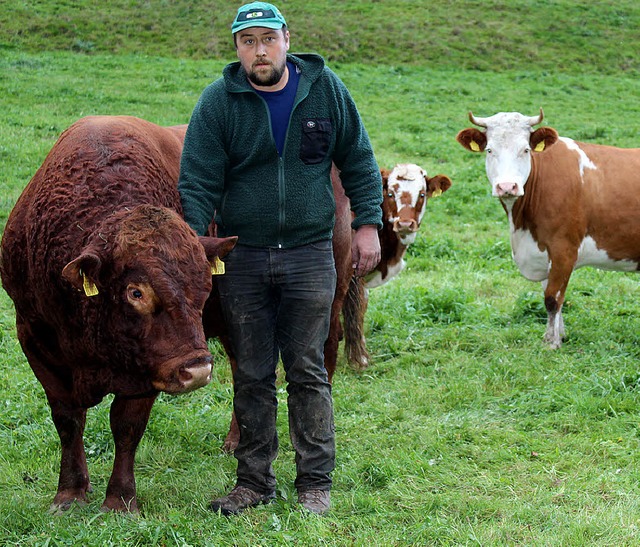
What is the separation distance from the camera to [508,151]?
298 inches

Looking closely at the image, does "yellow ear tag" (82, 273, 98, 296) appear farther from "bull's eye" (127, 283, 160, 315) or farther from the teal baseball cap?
the teal baseball cap

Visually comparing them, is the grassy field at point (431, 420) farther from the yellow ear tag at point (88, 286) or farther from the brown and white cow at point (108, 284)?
the yellow ear tag at point (88, 286)

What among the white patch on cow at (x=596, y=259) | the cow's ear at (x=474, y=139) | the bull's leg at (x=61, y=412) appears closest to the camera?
the bull's leg at (x=61, y=412)

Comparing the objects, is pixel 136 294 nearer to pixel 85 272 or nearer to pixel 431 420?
pixel 85 272

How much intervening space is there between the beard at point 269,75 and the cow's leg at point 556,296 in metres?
4.24

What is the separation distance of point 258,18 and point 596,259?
4.83 metres

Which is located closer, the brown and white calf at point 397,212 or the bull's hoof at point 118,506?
the bull's hoof at point 118,506

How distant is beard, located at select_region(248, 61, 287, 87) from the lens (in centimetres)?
410

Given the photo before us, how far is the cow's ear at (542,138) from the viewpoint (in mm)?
7520

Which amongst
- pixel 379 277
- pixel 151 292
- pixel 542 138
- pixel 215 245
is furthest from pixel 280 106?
pixel 542 138

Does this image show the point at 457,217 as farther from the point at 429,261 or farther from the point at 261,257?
the point at 261,257

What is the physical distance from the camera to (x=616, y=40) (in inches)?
1118

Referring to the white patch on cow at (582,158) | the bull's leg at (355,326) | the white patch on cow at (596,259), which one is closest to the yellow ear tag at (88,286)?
the bull's leg at (355,326)

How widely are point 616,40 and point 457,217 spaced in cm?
1938
